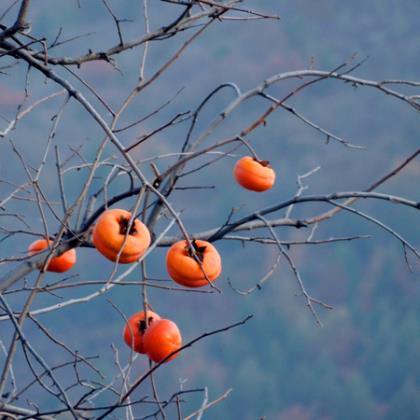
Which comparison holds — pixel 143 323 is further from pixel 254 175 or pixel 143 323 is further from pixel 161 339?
pixel 254 175

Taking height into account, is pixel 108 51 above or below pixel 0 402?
above

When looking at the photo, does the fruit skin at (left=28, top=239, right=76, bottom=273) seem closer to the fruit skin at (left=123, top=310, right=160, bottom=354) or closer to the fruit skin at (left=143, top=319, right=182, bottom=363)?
the fruit skin at (left=123, top=310, right=160, bottom=354)

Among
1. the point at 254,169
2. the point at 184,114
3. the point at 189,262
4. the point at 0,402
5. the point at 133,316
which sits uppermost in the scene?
the point at 254,169

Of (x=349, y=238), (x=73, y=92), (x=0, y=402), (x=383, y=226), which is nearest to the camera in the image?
(x=73, y=92)

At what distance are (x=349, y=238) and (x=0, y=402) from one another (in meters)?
1.08

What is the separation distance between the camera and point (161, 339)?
2355mm

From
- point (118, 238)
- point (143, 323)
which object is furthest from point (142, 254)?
point (143, 323)

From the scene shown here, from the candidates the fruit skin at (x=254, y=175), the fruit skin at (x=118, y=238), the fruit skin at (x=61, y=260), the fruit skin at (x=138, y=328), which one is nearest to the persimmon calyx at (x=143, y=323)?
the fruit skin at (x=138, y=328)

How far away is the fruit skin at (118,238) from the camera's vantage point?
1.99 meters

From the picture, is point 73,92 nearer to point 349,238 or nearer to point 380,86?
point 349,238

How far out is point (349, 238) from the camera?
250 cm

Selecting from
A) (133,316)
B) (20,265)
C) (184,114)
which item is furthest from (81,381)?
(184,114)

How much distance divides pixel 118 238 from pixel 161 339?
1.54 ft

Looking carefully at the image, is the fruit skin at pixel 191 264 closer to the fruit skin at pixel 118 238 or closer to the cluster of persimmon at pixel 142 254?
the cluster of persimmon at pixel 142 254
